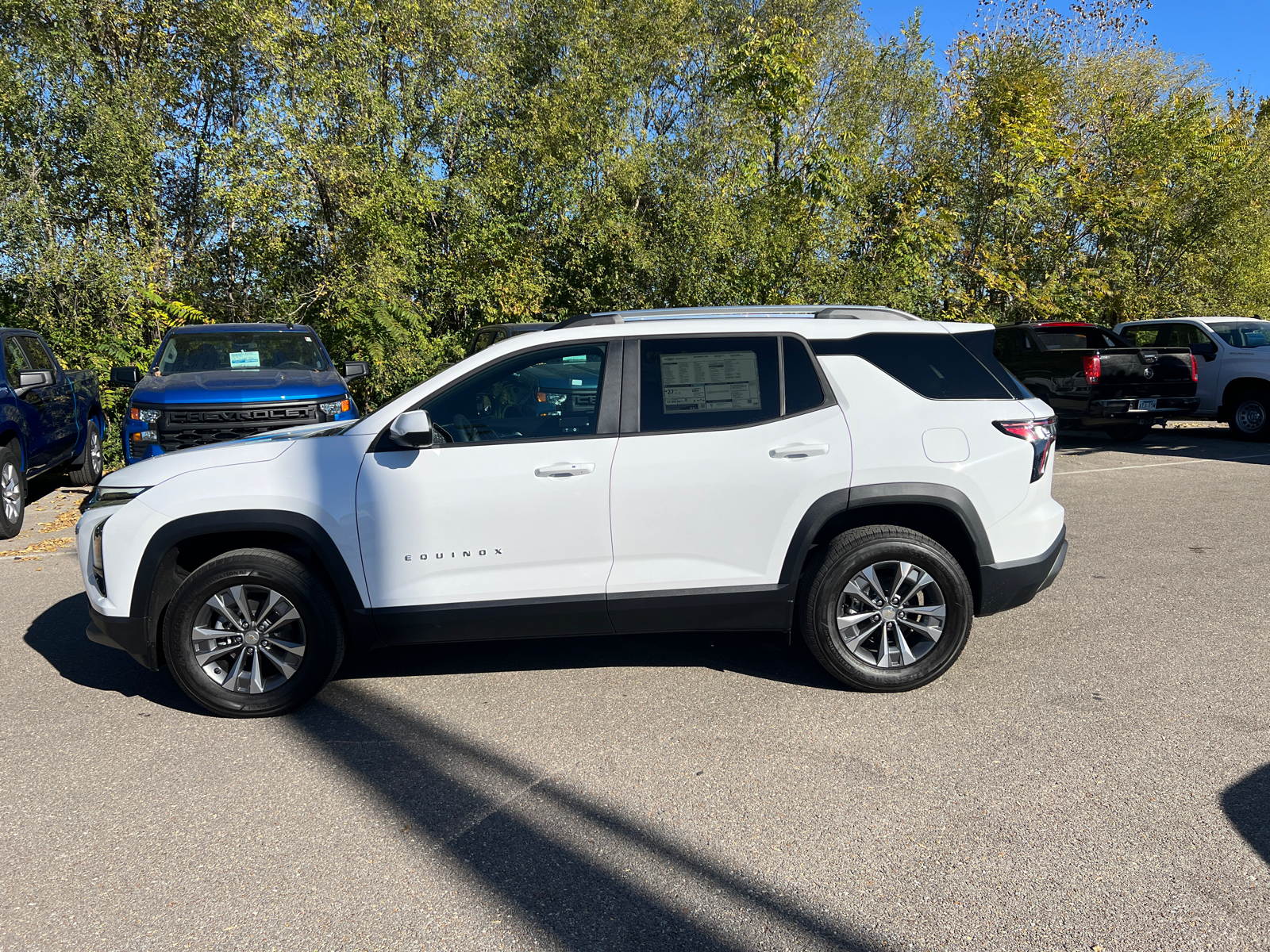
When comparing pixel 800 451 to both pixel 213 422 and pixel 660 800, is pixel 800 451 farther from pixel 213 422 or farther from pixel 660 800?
pixel 213 422

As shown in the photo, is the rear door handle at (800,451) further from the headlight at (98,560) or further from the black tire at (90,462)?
the black tire at (90,462)

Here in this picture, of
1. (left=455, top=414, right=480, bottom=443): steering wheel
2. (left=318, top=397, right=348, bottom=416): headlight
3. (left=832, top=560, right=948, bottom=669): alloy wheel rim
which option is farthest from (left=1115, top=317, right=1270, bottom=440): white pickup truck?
(left=455, top=414, right=480, bottom=443): steering wheel

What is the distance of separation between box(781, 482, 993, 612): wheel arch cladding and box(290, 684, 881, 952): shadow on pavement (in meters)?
1.53

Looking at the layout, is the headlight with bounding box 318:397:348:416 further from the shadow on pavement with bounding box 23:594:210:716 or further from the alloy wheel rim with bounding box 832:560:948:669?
the alloy wheel rim with bounding box 832:560:948:669

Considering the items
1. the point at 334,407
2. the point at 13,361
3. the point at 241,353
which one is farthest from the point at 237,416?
the point at 13,361

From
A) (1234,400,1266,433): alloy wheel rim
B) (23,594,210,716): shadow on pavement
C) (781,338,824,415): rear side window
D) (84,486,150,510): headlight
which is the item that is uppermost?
(781,338,824,415): rear side window

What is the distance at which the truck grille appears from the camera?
26.7 ft

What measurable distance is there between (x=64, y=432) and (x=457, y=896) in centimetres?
890

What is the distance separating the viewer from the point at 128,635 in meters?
4.05

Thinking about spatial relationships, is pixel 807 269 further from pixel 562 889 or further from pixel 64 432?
pixel 562 889

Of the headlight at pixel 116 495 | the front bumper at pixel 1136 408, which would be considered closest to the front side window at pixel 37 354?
the headlight at pixel 116 495

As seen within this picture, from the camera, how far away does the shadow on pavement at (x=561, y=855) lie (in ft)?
8.55

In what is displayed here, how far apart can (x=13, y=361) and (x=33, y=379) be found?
0.69 meters

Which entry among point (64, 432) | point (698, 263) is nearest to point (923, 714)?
point (64, 432)
